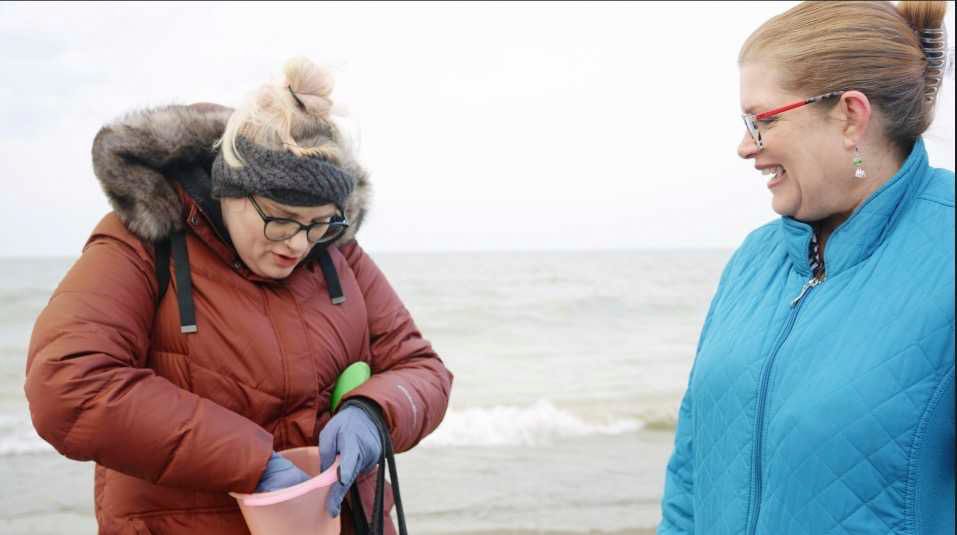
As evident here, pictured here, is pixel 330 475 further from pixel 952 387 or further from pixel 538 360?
pixel 538 360

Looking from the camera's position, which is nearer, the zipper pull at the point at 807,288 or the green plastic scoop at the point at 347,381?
the zipper pull at the point at 807,288

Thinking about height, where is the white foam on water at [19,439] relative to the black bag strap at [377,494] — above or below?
below

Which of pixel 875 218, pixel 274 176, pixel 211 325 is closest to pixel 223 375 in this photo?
pixel 211 325

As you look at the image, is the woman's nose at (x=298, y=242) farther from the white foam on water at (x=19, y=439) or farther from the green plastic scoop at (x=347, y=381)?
the white foam on water at (x=19, y=439)

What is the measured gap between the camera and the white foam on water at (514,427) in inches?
270

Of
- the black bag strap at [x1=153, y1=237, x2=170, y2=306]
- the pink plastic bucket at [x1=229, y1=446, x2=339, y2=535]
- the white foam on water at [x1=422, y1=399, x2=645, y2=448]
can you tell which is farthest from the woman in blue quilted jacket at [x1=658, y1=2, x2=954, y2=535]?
the white foam on water at [x1=422, y1=399, x2=645, y2=448]

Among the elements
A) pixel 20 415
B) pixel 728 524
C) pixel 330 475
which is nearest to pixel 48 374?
pixel 330 475

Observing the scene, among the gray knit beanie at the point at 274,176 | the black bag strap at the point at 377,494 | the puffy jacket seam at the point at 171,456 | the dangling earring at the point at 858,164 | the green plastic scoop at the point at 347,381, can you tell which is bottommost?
the black bag strap at the point at 377,494

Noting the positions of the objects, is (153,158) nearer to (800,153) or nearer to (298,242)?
(298,242)

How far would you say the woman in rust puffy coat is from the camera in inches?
64.7

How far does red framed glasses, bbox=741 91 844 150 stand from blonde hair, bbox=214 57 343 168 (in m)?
0.94

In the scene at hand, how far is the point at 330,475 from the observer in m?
1.82

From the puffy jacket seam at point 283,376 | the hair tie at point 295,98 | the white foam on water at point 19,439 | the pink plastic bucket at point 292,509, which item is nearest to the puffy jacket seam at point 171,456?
the pink plastic bucket at point 292,509

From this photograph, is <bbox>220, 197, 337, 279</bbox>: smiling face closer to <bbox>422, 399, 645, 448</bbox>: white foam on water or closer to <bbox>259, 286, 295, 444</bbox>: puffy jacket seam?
<bbox>259, 286, 295, 444</bbox>: puffy jacket seam
